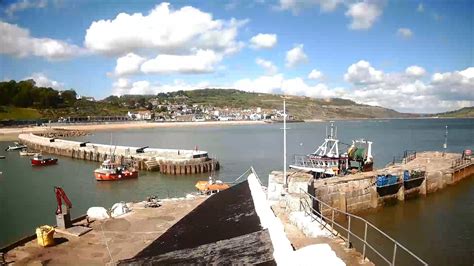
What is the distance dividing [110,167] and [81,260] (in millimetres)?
27755

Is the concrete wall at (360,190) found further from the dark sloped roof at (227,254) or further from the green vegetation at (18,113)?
the green vegetation at (18,113)

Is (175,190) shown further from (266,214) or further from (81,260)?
(266,214)

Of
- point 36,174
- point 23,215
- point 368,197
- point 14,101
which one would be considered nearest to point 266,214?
point 368,197

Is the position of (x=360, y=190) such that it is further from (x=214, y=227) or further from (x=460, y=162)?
(x=460, y=162)

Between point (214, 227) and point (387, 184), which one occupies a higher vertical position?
point (214, 227)

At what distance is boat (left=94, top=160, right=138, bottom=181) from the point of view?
36219 mm

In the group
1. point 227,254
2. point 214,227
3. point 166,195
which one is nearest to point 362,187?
point 166,195

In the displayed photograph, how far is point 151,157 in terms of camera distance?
44.2 metres

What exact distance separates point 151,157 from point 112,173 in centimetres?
808

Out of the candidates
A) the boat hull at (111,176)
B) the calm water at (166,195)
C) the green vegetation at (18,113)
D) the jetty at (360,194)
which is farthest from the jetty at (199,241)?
the green vegetation at (18,113)

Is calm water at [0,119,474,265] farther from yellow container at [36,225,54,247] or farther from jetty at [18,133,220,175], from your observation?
yellow container at [36,225,54,247]

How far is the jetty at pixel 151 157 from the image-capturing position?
40.7m

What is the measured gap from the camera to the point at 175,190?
3238cm

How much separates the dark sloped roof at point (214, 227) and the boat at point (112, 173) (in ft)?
86.7
